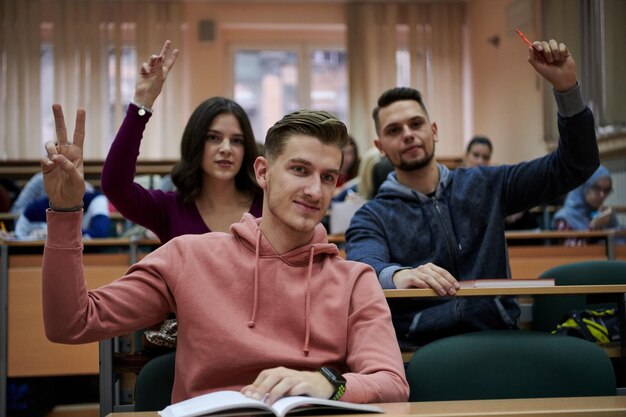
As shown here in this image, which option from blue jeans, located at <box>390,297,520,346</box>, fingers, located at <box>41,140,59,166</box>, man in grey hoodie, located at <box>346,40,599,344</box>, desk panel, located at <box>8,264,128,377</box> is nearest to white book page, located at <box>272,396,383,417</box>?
fingers, located at <box>41,140,59,166</box>

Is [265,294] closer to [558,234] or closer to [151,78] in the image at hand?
[151,78]

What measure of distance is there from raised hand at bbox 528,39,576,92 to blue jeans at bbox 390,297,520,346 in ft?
2.05

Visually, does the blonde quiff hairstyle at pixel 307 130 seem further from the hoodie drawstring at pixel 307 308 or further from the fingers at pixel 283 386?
the fingers at pixel 283 386

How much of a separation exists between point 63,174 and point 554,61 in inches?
49.7

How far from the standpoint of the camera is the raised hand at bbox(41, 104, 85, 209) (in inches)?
43.5

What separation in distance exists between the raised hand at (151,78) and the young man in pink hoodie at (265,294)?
60 cm

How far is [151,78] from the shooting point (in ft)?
5.96

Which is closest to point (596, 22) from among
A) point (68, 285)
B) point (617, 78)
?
point (617, 78)

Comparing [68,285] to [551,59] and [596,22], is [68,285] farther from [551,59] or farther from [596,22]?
[596,22]

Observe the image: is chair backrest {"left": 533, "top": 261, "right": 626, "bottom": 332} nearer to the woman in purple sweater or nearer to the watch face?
the woman in purple sweater

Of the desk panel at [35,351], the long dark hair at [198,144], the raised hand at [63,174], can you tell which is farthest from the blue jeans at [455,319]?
the desk panel at [35,351]

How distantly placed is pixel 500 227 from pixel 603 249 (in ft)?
4.98

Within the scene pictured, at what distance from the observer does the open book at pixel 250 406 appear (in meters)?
0.90

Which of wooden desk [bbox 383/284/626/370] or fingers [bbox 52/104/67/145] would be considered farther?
wooden desk [bbox 383/284/626/370]
